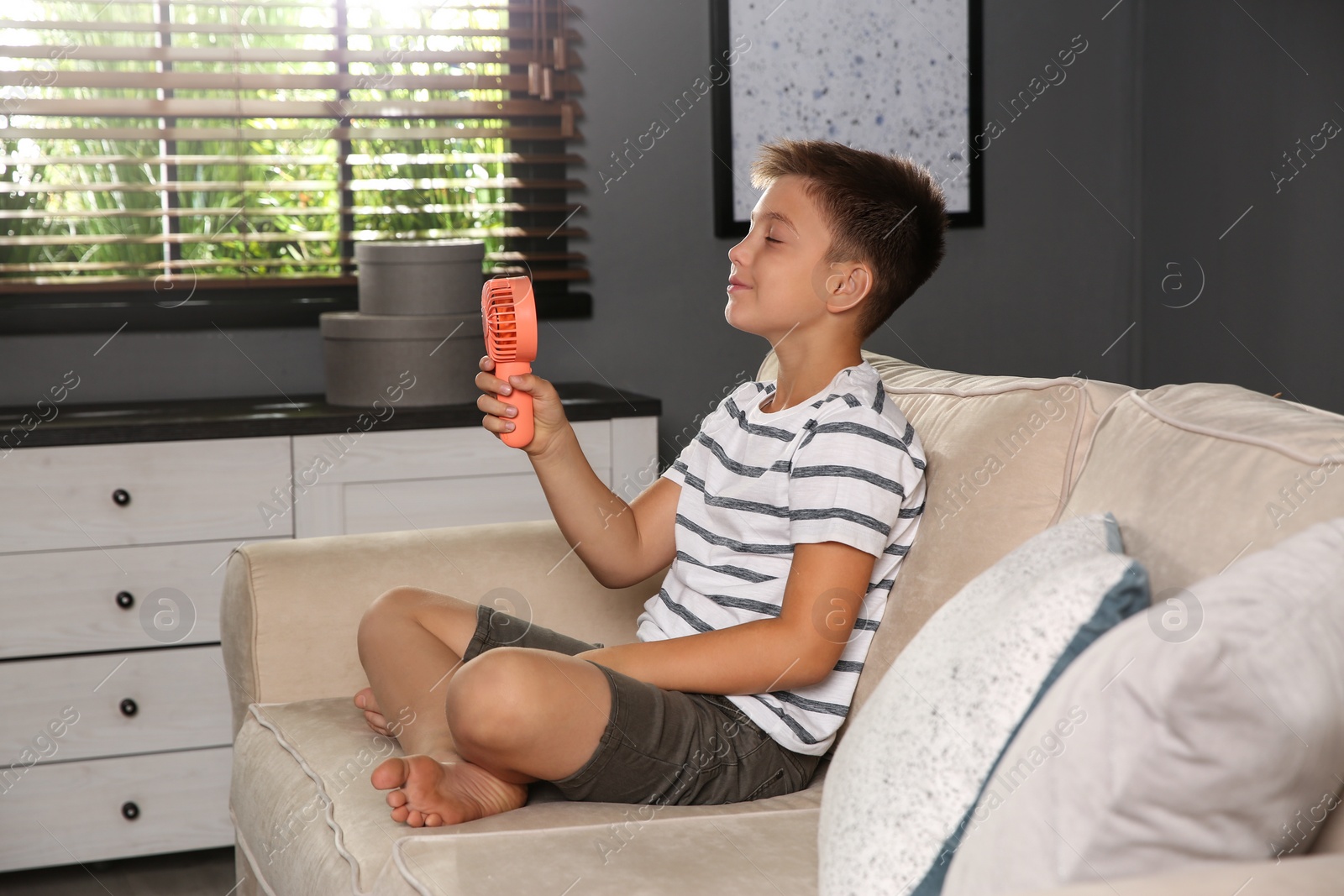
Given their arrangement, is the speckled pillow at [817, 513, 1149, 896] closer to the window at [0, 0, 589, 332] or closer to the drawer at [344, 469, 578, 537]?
the drawer at [344, 469, 578, 537]

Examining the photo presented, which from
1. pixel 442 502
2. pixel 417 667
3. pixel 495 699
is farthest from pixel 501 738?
pixel 442 502

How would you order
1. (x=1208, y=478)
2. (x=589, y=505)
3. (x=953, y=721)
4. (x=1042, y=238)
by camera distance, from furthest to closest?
(x=1042, y=238) → (x=589, y=505) → (x=1208, y=478) → (x=953, y=721)

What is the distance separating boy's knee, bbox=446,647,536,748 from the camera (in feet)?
3.56

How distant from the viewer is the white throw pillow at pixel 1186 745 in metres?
0.68

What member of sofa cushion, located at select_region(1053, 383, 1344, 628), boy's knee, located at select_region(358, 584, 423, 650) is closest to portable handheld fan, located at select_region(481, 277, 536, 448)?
boy's knee, located at select_region(358, 584, 423, 650)

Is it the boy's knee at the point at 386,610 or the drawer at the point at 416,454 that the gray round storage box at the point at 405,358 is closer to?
the drawer at the point at 416,454

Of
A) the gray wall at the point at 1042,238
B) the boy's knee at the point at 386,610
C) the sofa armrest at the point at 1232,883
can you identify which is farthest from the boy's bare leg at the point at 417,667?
the gray wall at the point at 1042,238

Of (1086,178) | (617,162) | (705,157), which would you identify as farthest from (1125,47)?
(617,162)

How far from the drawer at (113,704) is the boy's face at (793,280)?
1.16 m

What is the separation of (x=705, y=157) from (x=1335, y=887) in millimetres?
2251

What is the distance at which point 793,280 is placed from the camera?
4.48 ft

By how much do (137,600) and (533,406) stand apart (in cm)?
98

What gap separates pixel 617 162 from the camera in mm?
2639

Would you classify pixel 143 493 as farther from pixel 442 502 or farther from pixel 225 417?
pixel 442 502
